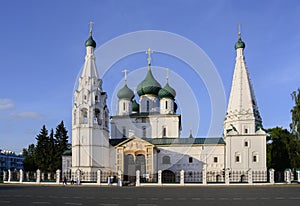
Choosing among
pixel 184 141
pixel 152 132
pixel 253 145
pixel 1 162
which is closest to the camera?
pixel 253 145

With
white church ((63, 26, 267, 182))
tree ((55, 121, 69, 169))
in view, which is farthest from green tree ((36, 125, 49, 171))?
white church ((63, 26, 267, 182))

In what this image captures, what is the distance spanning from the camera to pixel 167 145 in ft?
151

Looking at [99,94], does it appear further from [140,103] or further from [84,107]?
[140,103]

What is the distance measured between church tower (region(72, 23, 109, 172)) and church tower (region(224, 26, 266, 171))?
14.6 meters

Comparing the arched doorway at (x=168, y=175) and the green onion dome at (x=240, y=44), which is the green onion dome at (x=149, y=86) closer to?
the arched doorway at (x=168, y=175)

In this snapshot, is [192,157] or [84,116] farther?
[192,157]

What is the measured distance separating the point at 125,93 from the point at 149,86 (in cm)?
342

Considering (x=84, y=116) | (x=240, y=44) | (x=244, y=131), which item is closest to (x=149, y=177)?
(x=84, y=116)

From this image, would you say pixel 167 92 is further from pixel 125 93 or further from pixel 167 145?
pixel 167 145

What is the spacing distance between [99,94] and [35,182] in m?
12.7

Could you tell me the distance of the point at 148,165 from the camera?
43.6 meters

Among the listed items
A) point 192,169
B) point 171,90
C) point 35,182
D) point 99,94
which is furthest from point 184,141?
point 35,182

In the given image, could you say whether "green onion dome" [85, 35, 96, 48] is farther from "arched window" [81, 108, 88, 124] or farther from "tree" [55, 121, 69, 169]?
"tree" [55, 121, 69, 169]

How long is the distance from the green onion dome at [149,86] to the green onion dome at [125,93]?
4.42 ft
